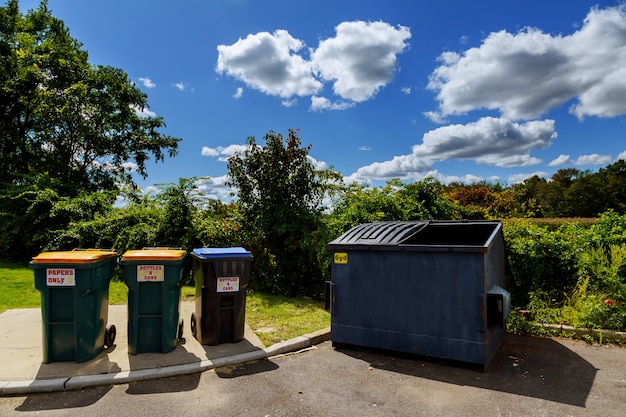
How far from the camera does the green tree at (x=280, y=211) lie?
27.8 ft

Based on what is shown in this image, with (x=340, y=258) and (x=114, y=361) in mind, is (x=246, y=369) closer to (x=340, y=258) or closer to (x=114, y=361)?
(x=114, y=361)

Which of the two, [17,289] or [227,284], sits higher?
[227,284]

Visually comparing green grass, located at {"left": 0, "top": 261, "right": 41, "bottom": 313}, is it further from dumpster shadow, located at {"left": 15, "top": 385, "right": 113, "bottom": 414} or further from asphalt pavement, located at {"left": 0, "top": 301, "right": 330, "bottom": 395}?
dumpster shadow, located at {"left": 15, "top": 385, "right": 113, "bottom": 414}

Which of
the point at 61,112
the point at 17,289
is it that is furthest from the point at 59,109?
the point at 17,289

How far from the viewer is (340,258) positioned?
16.5 feet

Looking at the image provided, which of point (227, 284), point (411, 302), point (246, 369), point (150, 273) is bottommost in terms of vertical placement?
point (246, 369)

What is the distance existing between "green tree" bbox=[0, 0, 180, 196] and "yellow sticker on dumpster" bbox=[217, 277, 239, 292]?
15309 mm

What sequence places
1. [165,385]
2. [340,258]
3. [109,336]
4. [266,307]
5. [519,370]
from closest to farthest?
[165,385]
[519,370]
[109,336]
[340,258]
[266,307]

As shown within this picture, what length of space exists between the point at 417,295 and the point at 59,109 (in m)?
18.8

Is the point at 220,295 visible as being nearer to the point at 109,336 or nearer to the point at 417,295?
the point at 109,336

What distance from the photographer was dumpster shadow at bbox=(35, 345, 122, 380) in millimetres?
4000

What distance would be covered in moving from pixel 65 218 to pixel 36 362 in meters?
8.95

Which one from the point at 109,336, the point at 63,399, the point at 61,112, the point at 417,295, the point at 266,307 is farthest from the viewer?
the point at 61,112

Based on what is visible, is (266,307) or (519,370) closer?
(519,370)
